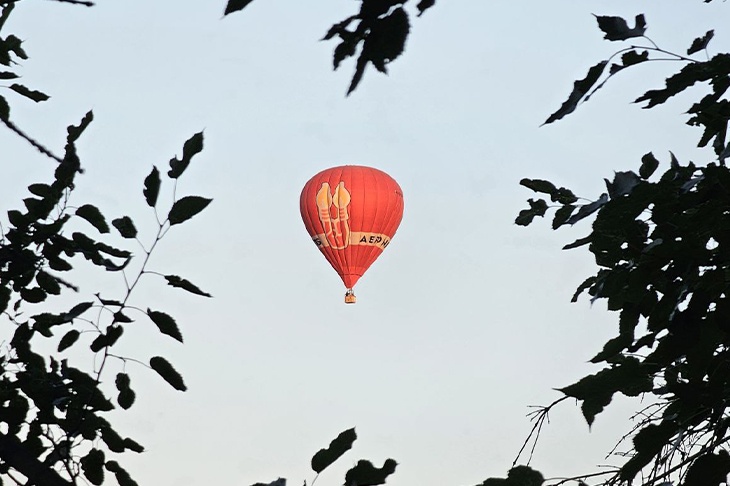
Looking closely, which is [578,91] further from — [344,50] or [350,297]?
[350,297]

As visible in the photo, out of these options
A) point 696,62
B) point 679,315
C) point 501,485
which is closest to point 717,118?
point 696,62

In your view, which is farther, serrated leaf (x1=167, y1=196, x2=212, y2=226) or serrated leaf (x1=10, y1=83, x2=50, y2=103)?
serrated leaf (x1=10, y1=83, x2=50, y2=103)

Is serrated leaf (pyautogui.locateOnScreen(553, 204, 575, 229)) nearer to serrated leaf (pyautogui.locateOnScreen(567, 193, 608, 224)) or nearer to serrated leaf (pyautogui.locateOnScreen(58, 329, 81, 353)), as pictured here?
serrated leaf (pyautogui.locateOnScreen(567, 193, 608, 224))

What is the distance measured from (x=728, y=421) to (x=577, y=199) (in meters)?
1.52

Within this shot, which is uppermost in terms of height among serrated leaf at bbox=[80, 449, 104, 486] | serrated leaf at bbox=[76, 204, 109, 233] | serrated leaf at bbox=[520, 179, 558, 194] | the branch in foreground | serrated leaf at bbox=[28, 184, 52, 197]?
serrated leaf at bbox=[520, 179, 558, 194]

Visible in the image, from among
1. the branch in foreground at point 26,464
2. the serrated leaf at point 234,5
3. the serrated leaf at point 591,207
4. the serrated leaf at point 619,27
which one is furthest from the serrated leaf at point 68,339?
the serrated leaf at point 619,27

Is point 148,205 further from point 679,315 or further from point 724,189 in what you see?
point 724,189

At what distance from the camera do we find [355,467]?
1.58 m

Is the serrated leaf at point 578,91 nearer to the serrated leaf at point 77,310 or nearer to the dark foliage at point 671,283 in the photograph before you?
the dark foliage at point 671,283

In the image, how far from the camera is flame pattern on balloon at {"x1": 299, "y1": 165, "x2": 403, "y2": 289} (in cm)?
3528

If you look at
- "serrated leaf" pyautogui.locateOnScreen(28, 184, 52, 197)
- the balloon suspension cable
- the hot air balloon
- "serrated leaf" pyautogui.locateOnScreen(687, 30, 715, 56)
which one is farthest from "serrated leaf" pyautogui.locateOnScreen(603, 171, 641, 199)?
the balloon suspension cable

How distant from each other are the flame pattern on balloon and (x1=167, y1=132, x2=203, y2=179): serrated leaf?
32673 millimetres

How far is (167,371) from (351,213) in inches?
1286

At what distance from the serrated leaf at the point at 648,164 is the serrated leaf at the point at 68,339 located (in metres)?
2.30
